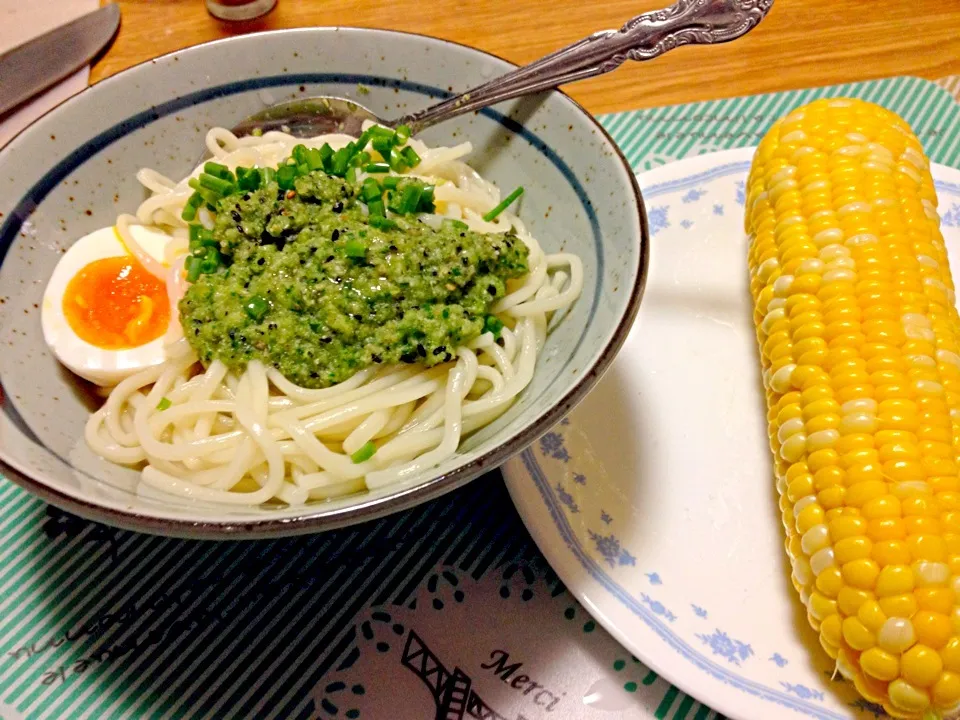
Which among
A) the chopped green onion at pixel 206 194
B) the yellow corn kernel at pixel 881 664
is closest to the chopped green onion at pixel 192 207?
the chopped green onion at pixel 206 194

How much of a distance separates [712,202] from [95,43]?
2.45m

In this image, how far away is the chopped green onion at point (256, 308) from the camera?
1459 millimetres

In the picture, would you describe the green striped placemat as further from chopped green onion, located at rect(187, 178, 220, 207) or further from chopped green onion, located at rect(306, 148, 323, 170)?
chopped green onion, located at rect(187, 178, 220, 207)

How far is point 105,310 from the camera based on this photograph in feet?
5.43

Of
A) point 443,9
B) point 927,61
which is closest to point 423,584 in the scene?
point 443,9

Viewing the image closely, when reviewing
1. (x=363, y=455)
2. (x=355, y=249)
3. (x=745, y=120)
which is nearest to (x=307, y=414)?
(x=363, y=455)

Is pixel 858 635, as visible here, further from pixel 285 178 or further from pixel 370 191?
pixel 285 178

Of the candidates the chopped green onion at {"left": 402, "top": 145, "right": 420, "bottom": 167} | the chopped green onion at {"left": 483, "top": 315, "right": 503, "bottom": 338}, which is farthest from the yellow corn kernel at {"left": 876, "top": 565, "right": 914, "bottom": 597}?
the chopped green onion at {"left": 402, "top": 145, "right": 420, "bottom": 167}

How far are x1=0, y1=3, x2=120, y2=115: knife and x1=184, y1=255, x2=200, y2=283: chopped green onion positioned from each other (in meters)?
1.54

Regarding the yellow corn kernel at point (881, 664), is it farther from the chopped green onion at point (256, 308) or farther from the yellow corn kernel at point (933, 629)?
the chopped green onion at point (256, 308)

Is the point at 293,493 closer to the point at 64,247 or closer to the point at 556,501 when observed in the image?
the point at 556,501

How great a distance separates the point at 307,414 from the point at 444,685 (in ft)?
2.05

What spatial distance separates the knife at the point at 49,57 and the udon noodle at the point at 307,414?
142 cm

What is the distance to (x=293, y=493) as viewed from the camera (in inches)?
55.7
